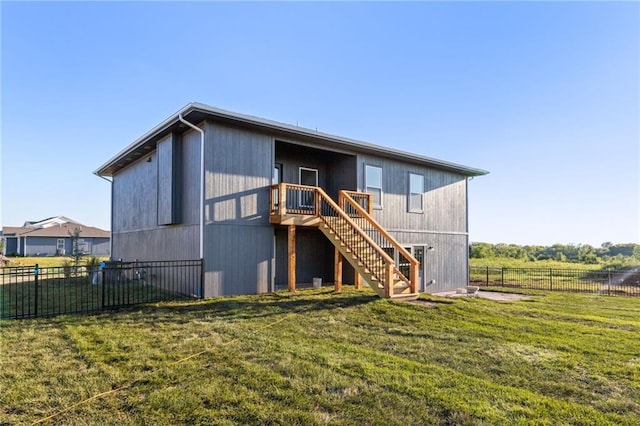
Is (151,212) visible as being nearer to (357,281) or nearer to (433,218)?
(357,281)

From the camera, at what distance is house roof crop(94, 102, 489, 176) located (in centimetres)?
952

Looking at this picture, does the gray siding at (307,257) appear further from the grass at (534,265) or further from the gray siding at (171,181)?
the grass at (534,265)

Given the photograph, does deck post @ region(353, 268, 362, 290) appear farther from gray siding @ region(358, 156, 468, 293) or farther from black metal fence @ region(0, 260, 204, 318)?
black metal fence @ region(0, 260, 204, 318)

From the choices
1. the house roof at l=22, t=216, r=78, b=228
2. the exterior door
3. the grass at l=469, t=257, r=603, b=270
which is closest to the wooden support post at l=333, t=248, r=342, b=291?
the exterior door

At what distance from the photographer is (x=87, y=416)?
3326mm

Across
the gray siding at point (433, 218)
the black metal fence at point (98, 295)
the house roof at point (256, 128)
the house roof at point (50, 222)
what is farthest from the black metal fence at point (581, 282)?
the house roof at point (50, 222)

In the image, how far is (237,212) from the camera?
33.6 ft

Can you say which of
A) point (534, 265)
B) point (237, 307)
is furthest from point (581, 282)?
point (237, 307)

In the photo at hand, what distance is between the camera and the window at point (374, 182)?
1323 cm

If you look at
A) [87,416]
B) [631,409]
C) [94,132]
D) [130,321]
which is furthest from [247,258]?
[94,132]

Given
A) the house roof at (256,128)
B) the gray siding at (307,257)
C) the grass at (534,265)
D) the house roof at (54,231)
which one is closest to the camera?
the house roof at (256,128)

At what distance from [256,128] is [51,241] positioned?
37201 millimetres

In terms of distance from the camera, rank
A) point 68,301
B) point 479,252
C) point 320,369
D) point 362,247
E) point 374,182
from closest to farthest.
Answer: point 320,369
point 68,301
point 362,247
point 374,182
point 479,252

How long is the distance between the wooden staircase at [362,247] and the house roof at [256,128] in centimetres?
170
